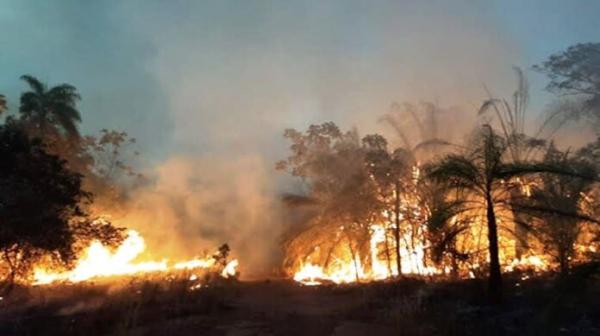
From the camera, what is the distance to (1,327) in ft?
47.5

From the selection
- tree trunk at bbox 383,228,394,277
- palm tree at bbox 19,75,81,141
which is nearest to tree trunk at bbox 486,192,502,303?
tree trunk at bbox 383,228,394,277

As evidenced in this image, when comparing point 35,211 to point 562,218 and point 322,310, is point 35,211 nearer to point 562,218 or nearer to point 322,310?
point 322,310

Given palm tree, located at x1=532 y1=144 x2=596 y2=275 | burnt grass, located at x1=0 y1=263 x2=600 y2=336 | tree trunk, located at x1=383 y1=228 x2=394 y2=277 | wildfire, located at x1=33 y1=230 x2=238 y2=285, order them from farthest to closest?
wildfire, located at x1=33 y1=230 x2=238 y2=285
tree trunk, located at x1=383 y1=228 x2=394 y2=277
palm tree, located at x1=532 y1=144 x2=596 y2=275
burnt grass, located at x1=0 y1=263 x2=600 y2=336

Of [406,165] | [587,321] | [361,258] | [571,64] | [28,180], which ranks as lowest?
[587,321]

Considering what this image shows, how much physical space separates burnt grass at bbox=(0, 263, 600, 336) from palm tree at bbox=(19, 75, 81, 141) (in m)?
15.8

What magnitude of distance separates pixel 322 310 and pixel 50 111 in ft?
83.4

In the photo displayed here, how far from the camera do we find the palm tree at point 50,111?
1383 inches

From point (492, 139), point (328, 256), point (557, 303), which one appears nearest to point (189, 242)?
point (328, 256)

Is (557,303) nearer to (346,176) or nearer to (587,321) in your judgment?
(587,321)

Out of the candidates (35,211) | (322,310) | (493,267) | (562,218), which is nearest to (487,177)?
(493,267)

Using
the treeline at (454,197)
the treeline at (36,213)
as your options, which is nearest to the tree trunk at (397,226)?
the treeline at (454,197)

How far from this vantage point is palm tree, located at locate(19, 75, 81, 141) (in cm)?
3512

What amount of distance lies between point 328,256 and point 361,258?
1953 millimetres

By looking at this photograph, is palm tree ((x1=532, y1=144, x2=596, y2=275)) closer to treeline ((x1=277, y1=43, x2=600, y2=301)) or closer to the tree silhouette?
treeline ((x1=277, y1=43, x2=600, y2=301))
